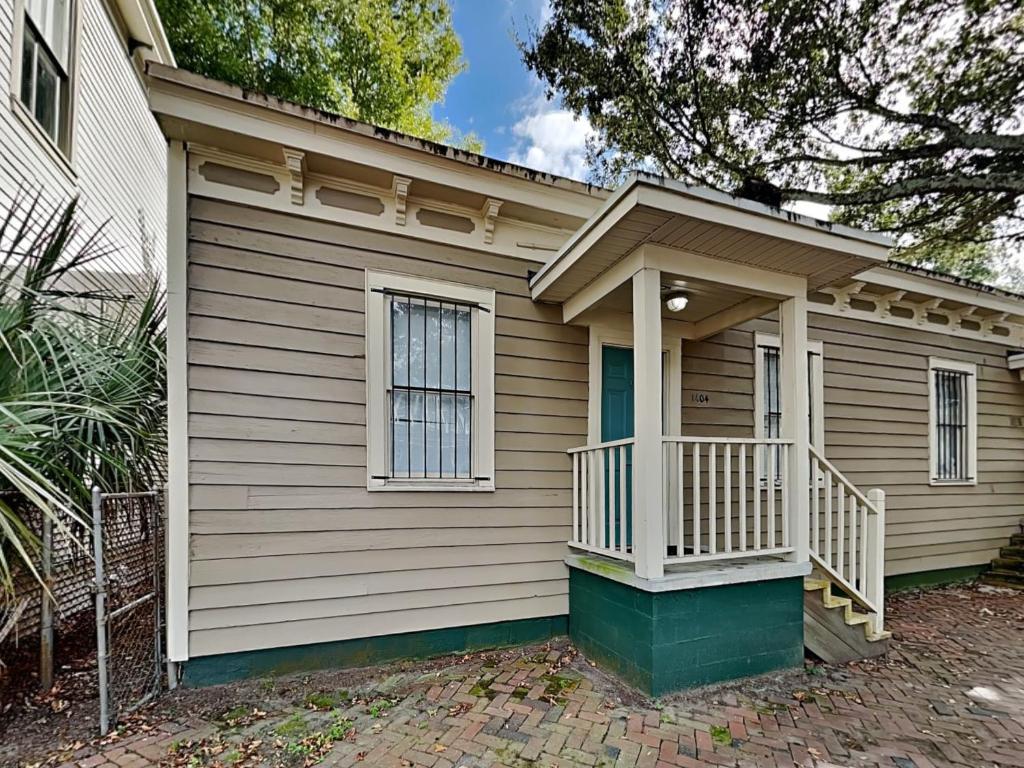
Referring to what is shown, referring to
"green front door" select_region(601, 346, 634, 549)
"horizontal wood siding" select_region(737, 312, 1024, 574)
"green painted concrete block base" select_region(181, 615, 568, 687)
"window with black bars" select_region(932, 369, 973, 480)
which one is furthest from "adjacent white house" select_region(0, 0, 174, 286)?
"window with black bars" select_region(932, 369, 973, 480)

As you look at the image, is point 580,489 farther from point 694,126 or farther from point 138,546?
point 694,126

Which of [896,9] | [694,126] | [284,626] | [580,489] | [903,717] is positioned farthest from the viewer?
[694,126]

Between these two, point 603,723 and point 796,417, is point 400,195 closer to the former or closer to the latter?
point 796,417

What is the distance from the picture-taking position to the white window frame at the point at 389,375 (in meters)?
3.59

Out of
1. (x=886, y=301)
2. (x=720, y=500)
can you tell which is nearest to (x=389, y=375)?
(x=720, y=500)

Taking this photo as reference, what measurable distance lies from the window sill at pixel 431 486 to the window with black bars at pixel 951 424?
5.83 metres

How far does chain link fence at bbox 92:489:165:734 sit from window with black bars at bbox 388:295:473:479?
4.94ft

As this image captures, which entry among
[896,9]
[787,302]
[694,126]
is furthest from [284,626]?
[896,9]

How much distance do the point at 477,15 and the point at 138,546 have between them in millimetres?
10920

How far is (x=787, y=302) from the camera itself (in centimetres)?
369

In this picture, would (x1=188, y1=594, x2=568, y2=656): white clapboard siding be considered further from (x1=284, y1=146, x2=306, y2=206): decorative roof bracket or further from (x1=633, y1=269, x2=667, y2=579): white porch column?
(x1=284, y1=146, x2=306, y2=206): decorative roof bracket

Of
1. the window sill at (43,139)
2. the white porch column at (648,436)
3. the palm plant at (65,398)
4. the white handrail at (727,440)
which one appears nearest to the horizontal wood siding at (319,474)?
the palm plant at (65,398)

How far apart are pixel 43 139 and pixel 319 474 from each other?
3.84 m

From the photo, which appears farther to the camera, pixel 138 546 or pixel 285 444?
pixel 285 444
